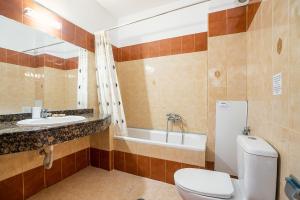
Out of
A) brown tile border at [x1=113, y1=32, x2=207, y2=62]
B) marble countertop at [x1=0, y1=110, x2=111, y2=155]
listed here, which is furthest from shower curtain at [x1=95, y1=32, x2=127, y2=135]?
marble countertop at [x1=0, y1=110, x2=111, y2=155]

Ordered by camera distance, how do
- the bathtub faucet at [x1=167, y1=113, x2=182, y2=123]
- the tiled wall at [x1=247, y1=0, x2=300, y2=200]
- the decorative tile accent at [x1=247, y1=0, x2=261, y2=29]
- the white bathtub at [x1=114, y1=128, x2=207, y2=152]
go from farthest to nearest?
the bathtub faucet at [x1=167, y1=113, x2=182, y2=123] < the white bathtub at [x1=114, y1=128, x2=207, y2=152] < the decorative tile accent at [x1=247, y1=0, x2=261, y2=29] < the tiled wall at [x1=247, y1=0, x2=300, y2=200]

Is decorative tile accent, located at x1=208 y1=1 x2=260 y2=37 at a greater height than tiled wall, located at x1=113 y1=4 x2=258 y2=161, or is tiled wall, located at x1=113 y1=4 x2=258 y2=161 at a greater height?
decorative tile accent, located at x1=208 y1=1 x2=260 y2=37

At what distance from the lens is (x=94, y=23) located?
2463 mm

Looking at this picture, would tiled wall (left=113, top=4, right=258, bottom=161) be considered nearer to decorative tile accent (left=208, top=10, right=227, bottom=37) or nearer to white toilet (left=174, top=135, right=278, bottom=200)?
decorative tile accent (left=208, top=10, right=227, bottom=37)

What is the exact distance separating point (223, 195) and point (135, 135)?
193cm

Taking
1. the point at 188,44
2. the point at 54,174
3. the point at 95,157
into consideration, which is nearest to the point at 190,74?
the point at 188,44

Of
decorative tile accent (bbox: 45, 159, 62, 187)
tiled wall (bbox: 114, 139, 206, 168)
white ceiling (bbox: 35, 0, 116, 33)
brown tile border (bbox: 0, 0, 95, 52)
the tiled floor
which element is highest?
Answer: white ceiling (bbox: 35, 0, 116, 33)

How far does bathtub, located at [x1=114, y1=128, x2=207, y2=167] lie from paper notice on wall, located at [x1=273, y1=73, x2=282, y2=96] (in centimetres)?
94

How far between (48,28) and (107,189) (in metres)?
1.95

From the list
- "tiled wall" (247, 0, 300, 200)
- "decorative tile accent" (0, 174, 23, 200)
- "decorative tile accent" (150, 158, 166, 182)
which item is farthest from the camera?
"decorative tile accent" (150, 158, 166, 182)

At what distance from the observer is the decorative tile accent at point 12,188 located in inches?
54.0

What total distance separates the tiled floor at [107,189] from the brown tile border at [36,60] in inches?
53.8

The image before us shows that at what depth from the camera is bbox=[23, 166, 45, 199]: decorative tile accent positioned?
1.55 m

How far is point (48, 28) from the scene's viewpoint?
1.80m
